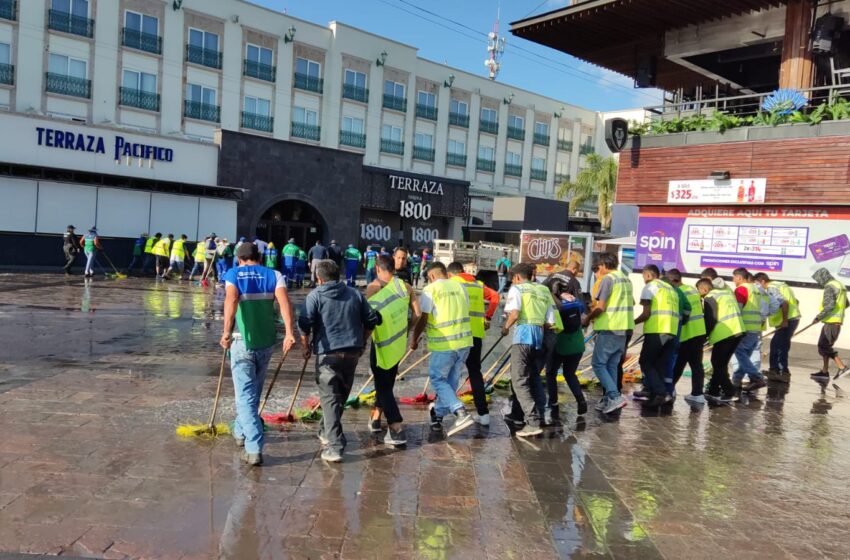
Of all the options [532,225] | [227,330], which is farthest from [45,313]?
[532,225]

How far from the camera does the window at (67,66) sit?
29656 millimetres

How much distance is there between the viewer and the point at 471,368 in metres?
6.72

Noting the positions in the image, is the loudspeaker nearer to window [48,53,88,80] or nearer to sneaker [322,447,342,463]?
sneaker [322,447,342,463]

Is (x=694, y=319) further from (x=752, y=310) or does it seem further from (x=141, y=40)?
(x=141, y=40)

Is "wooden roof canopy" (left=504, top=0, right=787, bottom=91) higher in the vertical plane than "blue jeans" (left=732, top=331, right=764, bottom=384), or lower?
higher

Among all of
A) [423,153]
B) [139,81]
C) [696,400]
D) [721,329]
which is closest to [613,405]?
[696,400]

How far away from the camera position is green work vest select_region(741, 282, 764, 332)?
9156mm

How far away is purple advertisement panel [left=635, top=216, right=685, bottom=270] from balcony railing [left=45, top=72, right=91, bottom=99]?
83.7ft

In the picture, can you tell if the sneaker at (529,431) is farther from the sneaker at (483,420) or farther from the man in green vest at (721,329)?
the man in green vest at (721,329)

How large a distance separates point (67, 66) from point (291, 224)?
1224 cm

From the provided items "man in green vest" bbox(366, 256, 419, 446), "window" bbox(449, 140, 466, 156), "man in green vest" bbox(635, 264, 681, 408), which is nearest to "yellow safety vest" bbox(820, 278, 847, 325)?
"man in green vest" bbox(635, 264, 681, 408)

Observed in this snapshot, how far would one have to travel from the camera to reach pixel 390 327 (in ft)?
19.0

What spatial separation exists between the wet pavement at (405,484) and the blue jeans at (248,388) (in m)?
0.24

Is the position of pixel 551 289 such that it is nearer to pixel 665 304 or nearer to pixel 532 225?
pixel 665 304
